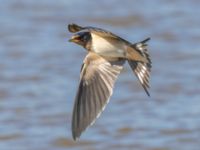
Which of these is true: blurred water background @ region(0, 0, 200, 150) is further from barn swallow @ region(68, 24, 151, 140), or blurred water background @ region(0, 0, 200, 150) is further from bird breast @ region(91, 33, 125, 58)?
bird breast @ region(91, 33, 125, 58)

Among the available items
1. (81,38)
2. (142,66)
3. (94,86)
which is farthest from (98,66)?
(81,38)

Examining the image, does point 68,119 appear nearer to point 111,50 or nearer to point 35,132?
point 35,132

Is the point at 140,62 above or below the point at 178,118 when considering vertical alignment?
above

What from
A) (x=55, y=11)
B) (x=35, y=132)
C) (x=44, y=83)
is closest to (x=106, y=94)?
(x=35, y=132)

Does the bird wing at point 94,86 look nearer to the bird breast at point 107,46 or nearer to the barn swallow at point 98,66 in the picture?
the barn swallow at point 98,66

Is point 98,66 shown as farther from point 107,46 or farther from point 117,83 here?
point 117,83

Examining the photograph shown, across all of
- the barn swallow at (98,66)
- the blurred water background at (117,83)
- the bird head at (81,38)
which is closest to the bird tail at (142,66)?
the barn swallow at (98,66)
